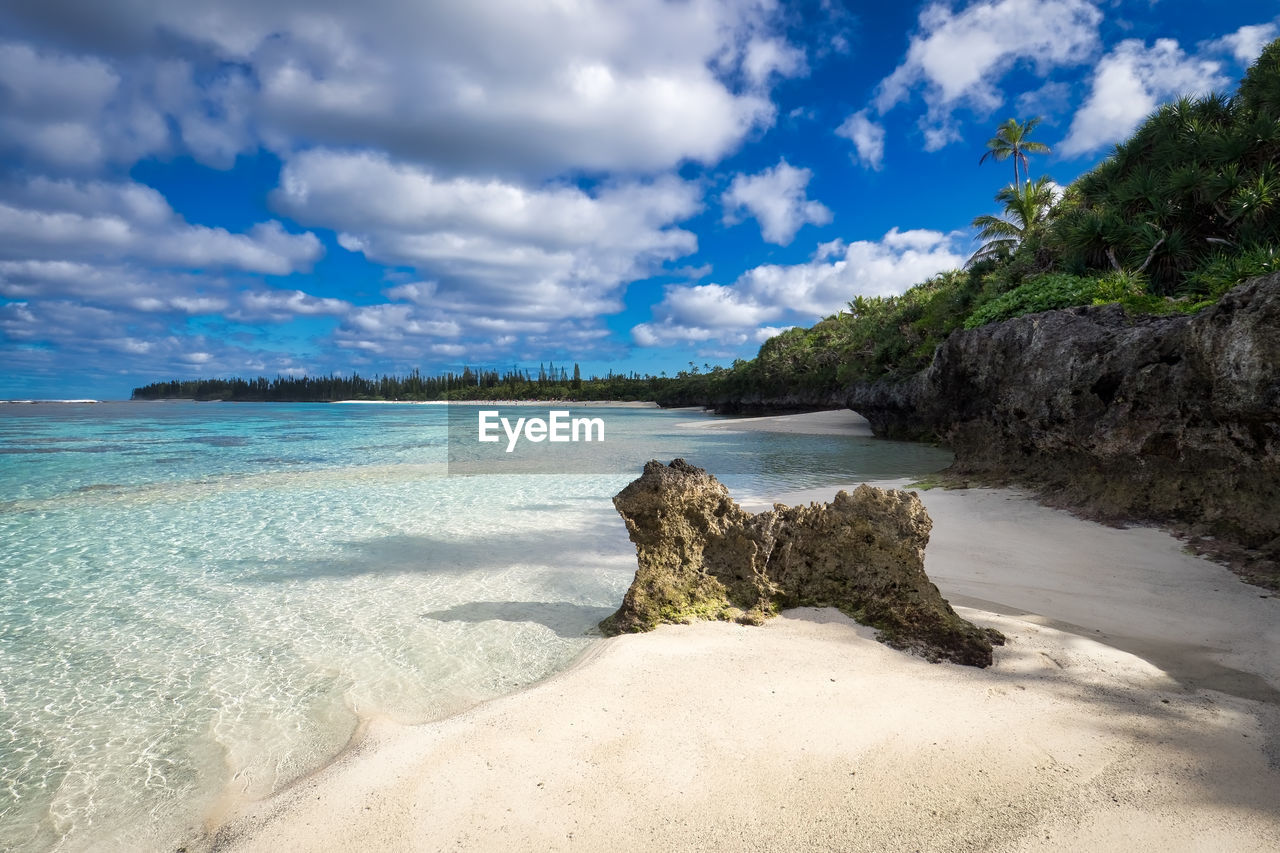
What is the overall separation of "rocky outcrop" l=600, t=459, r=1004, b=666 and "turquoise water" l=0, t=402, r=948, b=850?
984 mm

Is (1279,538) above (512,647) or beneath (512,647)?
above

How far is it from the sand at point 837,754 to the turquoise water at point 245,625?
779 mm

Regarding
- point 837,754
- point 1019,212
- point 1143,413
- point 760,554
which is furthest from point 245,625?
point 1019,212

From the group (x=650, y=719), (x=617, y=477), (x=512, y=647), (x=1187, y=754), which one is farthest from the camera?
(x=617, y=477)

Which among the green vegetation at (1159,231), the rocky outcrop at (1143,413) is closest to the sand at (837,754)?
the rocky outcrop at (1143,413)

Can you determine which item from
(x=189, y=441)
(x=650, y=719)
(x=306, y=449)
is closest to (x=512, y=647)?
(x=650, y=719)

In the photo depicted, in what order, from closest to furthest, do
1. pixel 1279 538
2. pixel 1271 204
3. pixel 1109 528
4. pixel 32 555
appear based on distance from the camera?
pixel 1279 538, pixel 1109 528, pixel 32 555, pixel 1271 204

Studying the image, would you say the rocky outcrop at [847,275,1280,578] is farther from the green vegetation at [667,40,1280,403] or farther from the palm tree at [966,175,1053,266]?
A: the palm tree at [966,175,1053,266]

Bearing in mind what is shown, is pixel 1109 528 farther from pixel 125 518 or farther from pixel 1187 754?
pixel 125 518

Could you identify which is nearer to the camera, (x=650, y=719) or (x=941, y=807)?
(x=941, y=807)

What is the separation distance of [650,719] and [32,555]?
1049cm

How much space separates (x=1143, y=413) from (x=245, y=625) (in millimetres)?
11607

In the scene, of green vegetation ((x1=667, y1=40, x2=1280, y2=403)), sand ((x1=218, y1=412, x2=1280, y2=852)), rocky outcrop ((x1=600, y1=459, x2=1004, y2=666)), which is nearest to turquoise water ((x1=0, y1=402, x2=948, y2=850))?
sand ((x1=218, y1=412, x2=1280, y2=852))

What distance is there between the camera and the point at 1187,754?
3014 mm
